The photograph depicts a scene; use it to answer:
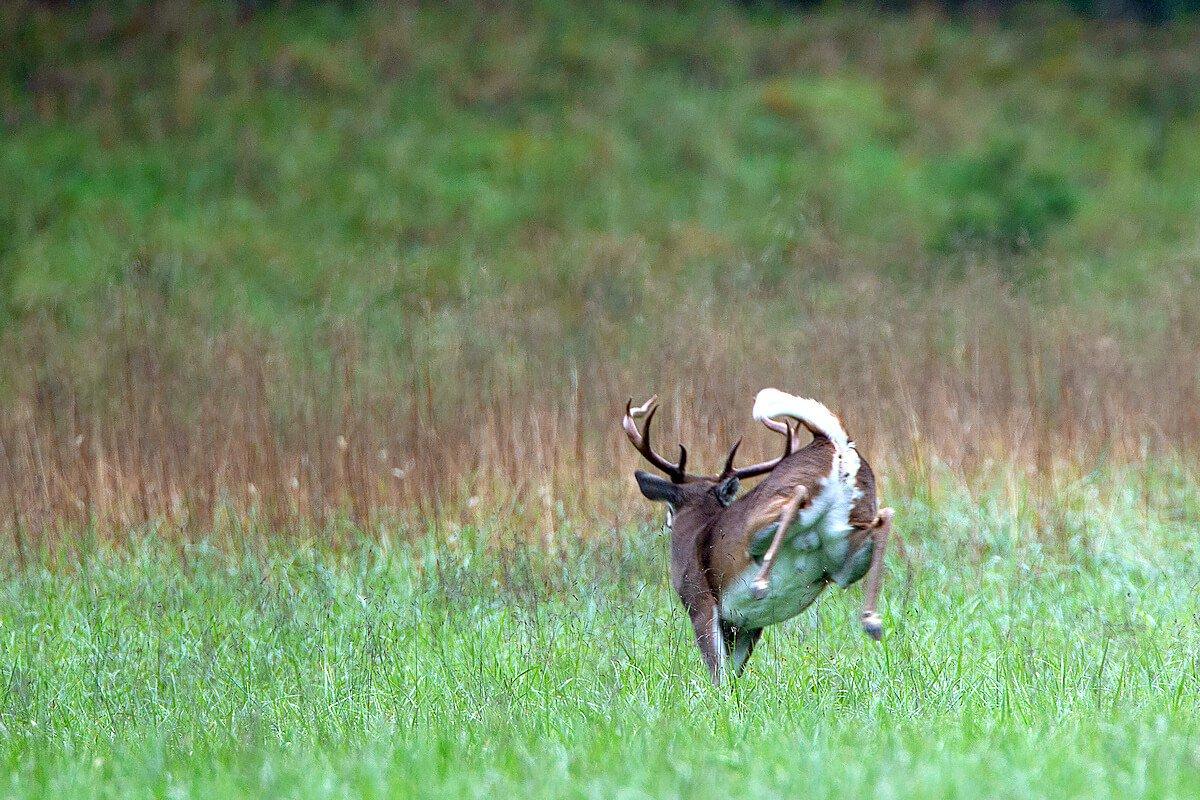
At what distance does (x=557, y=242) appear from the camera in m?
16.2

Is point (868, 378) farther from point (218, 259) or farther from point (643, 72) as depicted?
point (643, 72)

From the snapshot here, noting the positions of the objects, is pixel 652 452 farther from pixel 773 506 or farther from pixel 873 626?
pixel 873 626

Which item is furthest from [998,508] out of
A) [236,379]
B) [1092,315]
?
[236,379]

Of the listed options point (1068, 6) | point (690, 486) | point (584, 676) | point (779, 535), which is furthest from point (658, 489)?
point (1068, 6)

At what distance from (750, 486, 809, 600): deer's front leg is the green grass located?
1.21ft

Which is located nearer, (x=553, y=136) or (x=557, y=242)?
(x=557, y=242)

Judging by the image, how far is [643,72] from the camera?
807 inches

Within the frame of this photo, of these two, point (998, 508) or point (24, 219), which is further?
point (24, 219)

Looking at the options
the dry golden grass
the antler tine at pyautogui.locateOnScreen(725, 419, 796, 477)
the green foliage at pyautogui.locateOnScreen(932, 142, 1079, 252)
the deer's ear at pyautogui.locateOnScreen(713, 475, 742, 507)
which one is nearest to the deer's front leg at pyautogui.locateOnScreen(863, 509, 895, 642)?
the antler tine at pyautogui.locateOnScreen(725, 419, 796, 477)

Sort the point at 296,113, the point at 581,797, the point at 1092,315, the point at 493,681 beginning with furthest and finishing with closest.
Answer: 1. the point at 296,113
2. the point at 1092,315
3. the point at 493,681
4. the point at 581,797

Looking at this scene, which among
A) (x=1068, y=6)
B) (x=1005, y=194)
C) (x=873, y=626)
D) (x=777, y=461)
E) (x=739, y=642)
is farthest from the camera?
(x=1068, y=6)

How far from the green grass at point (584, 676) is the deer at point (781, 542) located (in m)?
0.19

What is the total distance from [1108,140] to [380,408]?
14310mm

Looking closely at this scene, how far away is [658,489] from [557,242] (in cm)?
1093
